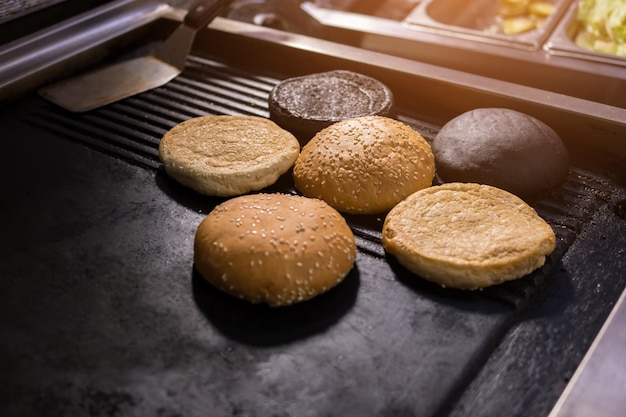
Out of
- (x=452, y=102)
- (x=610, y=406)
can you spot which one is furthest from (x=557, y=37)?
(x=610, y=406)

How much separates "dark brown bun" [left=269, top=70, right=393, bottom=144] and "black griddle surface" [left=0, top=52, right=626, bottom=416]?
15.3 inches

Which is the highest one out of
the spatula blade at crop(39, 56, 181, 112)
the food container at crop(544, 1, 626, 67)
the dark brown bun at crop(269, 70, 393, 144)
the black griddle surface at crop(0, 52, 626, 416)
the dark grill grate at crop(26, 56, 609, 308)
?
the food container at crop(544, 1, 626, 67)

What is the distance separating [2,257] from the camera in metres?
2.36

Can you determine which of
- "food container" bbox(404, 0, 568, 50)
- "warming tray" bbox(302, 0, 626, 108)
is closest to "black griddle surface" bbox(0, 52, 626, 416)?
"warming tray" bbox(302, 0, 626, 108)

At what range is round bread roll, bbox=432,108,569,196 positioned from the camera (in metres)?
2.61

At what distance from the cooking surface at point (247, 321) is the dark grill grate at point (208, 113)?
0.05ft

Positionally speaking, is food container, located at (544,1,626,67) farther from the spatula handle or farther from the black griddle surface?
the spatula handle

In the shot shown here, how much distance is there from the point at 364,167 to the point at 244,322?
899 mm

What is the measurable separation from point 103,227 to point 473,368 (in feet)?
5.40

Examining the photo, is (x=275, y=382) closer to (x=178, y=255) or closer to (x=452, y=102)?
(x=178, y=255)

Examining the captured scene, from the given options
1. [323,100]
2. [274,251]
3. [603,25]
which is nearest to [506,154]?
[323,100]

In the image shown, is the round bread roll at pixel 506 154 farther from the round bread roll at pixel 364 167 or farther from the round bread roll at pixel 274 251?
the round bread roll at pixel 274 251

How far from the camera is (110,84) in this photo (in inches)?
137

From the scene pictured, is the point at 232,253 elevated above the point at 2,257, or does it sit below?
above
